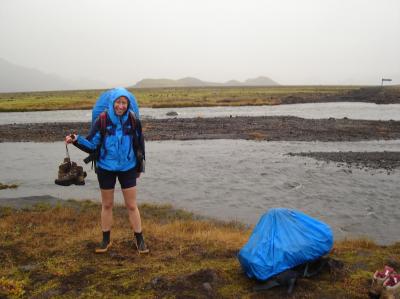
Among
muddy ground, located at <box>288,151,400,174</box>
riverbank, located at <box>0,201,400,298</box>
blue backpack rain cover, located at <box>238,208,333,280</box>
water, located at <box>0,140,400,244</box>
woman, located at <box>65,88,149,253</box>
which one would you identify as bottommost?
water, located at <box>0,140,400,244</box>

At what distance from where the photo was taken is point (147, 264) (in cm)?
649

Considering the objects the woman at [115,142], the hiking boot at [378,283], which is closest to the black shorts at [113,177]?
the woman at [115,142]

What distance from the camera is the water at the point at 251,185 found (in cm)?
1156

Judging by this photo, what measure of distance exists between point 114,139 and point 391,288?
454 cm

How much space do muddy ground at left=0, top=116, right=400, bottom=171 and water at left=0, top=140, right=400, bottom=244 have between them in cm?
375

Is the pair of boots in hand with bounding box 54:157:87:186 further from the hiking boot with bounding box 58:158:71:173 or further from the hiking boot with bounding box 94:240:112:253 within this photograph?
the hiking boot with bounding box 94:240:112:253

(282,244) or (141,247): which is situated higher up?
(282,244)

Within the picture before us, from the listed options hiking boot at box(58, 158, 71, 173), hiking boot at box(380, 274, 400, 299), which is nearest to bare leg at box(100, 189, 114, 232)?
hiking boot at box(58, 158, 71, 173)

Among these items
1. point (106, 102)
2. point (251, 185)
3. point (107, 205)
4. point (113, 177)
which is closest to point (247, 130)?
point (251, 185)

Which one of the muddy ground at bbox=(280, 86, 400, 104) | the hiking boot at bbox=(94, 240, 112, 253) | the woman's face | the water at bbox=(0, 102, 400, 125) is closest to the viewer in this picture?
the woman's face

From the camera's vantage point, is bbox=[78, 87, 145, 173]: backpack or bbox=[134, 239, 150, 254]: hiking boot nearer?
bbox=[78, 87, 145, 173]: backpack

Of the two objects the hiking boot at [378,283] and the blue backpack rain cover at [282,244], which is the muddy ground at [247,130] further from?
the hiking boot at [378,283]

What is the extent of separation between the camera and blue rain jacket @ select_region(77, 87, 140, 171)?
20.7 ft

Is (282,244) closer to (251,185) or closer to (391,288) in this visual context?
(391,288)
